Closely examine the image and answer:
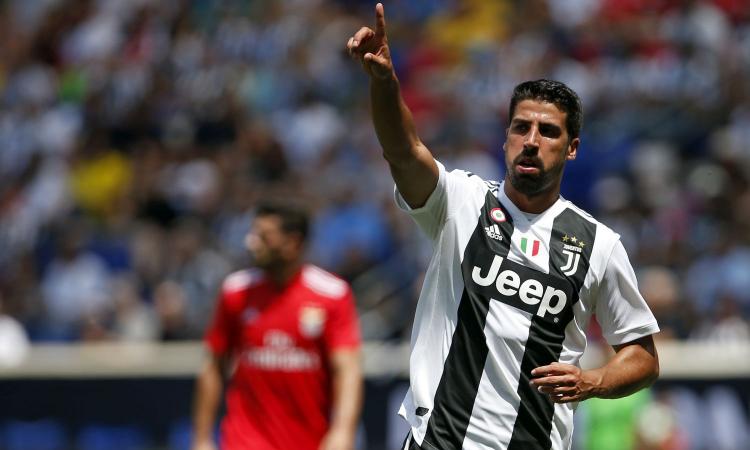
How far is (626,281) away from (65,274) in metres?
10.3

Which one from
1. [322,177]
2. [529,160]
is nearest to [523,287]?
[529,160]

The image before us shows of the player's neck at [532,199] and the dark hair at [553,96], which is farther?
the player's neck at [532,199]

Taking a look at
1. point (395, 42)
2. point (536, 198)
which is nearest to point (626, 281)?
point (536, 198)

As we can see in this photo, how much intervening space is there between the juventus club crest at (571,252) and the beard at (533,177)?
8.8 inches

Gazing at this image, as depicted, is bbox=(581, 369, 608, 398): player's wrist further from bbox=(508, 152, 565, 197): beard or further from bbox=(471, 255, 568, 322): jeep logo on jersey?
bbox=(508, 152, 565, 197): beard

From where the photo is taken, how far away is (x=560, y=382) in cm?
465

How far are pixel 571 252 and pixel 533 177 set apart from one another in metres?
0.34

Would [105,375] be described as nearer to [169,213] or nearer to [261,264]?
[169,213]

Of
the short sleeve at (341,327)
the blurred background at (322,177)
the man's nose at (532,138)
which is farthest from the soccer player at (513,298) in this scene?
the blurred background at (322,177)

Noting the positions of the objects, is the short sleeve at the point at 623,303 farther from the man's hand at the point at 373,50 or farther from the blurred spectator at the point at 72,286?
the blurred spectator at the point at 72,286

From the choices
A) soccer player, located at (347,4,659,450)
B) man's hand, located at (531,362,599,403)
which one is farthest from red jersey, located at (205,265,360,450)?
man's hand, located at (531,362,599,403)

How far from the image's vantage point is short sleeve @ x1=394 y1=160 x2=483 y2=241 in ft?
16.4

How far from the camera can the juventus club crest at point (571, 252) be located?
5.11m

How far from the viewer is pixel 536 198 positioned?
5211 millimetres
